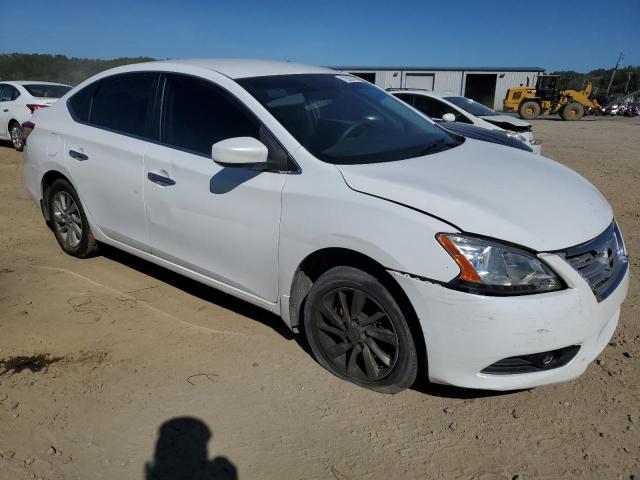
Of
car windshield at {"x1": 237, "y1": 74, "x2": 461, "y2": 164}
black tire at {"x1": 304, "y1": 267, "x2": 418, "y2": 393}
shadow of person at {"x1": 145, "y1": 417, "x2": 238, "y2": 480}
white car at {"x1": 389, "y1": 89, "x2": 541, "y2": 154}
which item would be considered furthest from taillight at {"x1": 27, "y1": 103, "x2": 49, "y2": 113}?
shadow of person at {"x1": 145, "y1": 417, "x2": 238, "y2": 480}

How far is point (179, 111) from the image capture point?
12.1 ft

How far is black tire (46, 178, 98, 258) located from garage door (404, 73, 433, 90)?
4158 centimetres

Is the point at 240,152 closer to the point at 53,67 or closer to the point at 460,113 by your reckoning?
the point at 460,113

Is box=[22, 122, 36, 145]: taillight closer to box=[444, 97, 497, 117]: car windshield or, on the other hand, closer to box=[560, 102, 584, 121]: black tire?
box=[444, 97, 497, 117]: car windshield

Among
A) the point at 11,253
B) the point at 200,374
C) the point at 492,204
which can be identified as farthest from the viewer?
Result: the point at 11,253

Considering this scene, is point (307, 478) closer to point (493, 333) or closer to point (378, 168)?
point (493, 333)

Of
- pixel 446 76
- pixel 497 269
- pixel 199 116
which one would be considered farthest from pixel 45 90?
pixel 446 76

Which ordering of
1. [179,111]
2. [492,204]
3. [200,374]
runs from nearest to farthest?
1. [492,204]
2. [200,374]
3. [179,111]

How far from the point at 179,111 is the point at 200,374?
172cm

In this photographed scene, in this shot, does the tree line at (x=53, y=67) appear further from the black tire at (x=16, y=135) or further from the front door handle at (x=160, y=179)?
the front door handle at (x=160, y=179)

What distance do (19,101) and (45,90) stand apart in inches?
24.8

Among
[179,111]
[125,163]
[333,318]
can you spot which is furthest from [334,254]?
[125,163]

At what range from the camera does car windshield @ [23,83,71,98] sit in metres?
12.2

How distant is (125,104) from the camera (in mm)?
4105
